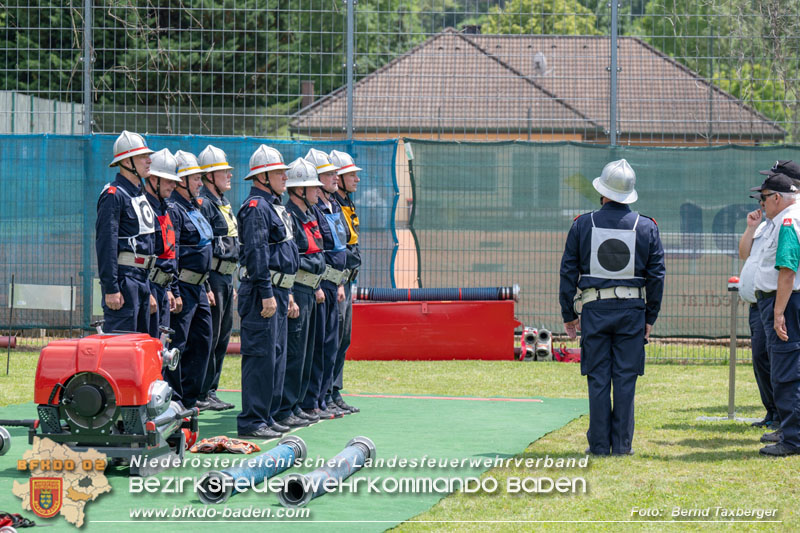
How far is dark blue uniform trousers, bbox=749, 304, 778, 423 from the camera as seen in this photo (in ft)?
30.1

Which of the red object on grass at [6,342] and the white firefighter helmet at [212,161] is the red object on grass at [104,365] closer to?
the white firefighter helmet at [212,161]

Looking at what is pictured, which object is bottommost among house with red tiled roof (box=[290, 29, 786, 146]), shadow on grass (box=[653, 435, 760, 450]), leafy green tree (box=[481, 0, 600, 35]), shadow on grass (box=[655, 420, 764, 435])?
shadow on grass (box=[655, 420, 764, 435])

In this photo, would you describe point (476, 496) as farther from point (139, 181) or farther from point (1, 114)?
point (1, 114)

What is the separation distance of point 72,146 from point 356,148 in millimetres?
3686

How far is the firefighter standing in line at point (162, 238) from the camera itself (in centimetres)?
891

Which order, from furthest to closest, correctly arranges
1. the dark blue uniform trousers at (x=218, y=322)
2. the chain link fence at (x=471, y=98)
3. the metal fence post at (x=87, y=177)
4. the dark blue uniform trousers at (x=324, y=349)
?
the metal fence post at (x=87, y=177) → the chain link fence at (x=471, y=98) → the dark blue uniform trousers at (x=218, y=322) → the dark blue uniform trousers at (x=324, y=349)

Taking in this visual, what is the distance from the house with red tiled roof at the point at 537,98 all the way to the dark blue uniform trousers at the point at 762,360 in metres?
4.72

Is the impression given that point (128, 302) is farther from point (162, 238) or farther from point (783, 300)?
point (783, 300)

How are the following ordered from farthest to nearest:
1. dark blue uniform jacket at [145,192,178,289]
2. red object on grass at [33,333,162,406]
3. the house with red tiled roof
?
the house with red tiled roof < dark blue uniform jacket at [145,192,178,289] < red object on grass at [33,333,162,406]

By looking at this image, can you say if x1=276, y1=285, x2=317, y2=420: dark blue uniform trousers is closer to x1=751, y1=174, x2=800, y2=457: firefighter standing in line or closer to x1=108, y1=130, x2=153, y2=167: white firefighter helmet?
x1=108, y1=130, x2=153, y2=167: white firefighter helmet

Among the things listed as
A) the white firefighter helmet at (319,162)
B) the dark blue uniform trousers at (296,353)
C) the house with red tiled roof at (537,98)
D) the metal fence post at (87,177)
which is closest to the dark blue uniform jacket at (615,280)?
the dark blue uniform trousers at (296,353)

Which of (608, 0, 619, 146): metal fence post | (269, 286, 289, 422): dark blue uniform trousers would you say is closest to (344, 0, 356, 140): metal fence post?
(608, 0, 619, 146): metal fence post

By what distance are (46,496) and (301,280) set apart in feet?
11.7

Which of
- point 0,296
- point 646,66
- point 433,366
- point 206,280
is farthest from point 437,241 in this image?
point 0,296
